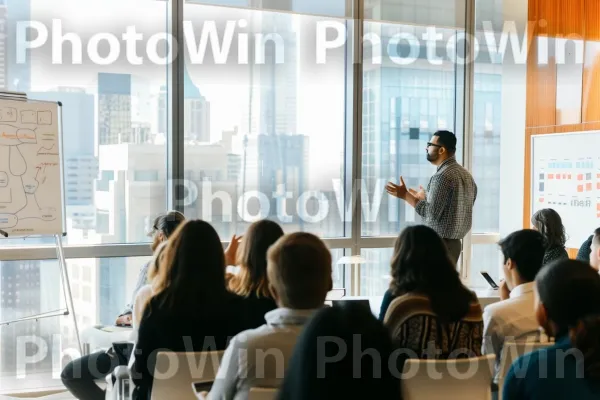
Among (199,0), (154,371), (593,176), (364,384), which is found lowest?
(154,371)

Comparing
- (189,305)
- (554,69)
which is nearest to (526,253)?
(189,305)

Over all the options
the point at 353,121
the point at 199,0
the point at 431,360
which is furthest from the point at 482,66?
the point at 431,360

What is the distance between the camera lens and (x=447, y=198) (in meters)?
5.09

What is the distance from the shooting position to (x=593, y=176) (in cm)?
560

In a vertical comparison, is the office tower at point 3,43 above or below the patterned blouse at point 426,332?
above

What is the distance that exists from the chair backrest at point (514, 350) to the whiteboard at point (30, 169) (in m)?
3.11

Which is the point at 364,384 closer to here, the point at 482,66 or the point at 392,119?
the point at 392,119

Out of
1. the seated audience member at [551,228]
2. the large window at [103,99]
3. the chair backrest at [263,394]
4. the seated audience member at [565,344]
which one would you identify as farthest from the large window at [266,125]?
the seated audience member at [565,344]

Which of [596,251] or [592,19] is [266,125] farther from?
[592,19]

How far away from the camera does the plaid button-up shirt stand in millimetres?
5074

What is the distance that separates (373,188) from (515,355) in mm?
3679

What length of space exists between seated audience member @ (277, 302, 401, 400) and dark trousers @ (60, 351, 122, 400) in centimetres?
260

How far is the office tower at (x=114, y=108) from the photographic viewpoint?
17.2ft

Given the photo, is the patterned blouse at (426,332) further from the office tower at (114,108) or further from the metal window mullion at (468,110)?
the metal window mullion at (468,110)
